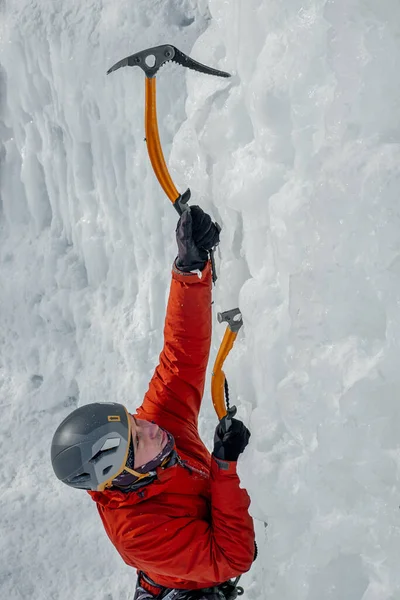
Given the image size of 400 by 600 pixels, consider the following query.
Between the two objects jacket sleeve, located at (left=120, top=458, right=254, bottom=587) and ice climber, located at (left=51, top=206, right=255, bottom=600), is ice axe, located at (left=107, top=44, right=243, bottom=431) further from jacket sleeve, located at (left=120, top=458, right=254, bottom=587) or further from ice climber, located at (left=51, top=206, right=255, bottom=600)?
jacket sleeve, located at (left=120, top=458, right=254, bottom=587)

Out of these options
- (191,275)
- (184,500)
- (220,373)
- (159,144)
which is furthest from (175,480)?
(159,144)

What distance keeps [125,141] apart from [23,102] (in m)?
1.34

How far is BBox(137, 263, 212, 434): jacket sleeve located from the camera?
2633mm

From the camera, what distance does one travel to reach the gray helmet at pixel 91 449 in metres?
2.33

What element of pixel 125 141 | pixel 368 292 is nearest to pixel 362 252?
pixel 368 292

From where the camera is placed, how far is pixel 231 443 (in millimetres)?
2299

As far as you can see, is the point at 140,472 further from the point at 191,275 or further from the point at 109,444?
the point at 191,275

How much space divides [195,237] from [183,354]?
536mm

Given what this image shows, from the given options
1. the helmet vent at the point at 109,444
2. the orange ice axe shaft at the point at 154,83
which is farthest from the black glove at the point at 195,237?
the helmet vent at the point at 109,444

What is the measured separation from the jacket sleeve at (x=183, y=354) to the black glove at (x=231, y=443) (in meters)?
0.49

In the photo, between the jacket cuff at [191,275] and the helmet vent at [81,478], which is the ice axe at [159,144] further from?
the helmet vent at [81,478]

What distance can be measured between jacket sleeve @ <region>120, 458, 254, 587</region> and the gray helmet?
258 mm

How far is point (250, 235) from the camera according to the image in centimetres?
243

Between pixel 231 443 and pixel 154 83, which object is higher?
pixel 154 83
